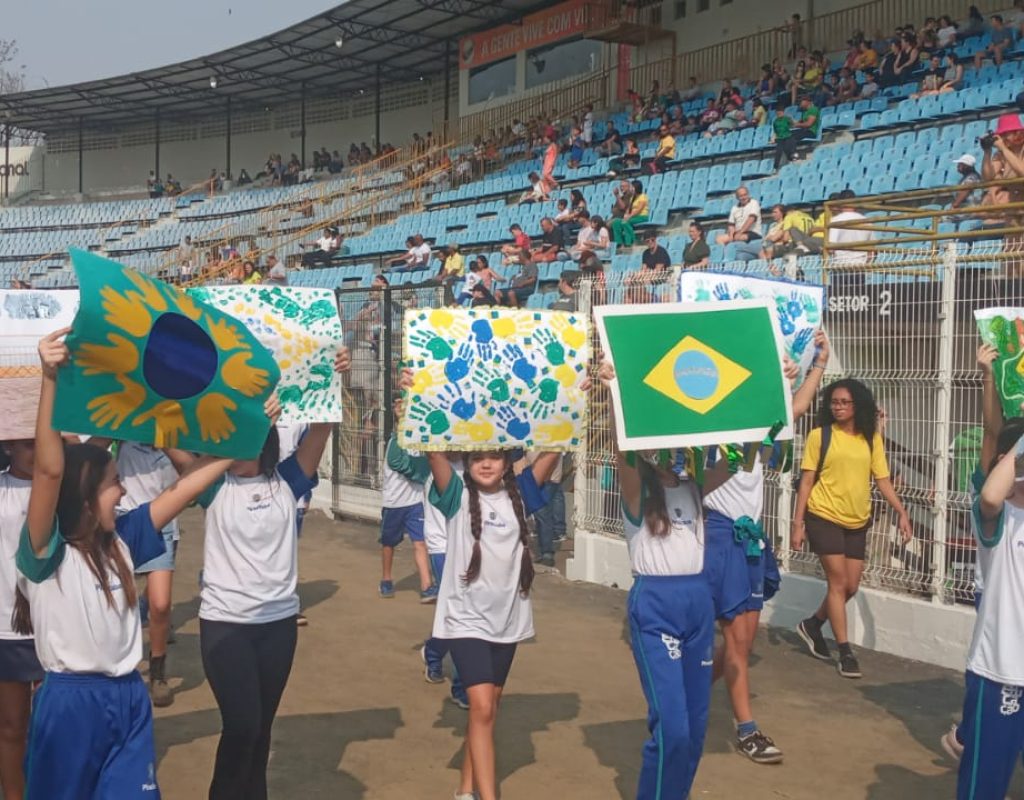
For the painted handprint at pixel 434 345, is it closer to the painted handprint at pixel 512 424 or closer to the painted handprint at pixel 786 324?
the painted handprint at pixel 512 424

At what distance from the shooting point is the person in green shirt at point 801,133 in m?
17.2

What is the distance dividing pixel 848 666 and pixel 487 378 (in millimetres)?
3897

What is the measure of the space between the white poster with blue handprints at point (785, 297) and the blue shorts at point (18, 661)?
299 cm

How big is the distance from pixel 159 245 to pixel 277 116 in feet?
28.7

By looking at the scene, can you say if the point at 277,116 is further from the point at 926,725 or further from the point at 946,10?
the point at 926,725

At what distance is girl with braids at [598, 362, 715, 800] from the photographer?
4402 millimetres

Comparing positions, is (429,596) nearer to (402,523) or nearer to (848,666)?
(402,523)

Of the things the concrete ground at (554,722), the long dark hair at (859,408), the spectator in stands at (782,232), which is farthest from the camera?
the spectator in stands at (782,232)

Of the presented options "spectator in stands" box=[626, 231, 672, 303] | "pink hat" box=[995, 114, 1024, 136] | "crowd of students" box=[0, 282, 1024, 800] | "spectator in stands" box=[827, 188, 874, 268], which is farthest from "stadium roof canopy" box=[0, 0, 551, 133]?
"crowd of students" box=[0, 282, 1024, 800]

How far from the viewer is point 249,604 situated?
440 cm

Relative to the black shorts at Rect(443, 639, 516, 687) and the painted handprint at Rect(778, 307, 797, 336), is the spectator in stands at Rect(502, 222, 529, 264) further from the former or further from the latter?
the black shorts at Rect(443, 639, 516, 687)

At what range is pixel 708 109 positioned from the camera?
67.8 feet

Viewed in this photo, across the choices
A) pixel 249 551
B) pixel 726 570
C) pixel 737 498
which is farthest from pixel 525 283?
pixel 249 551

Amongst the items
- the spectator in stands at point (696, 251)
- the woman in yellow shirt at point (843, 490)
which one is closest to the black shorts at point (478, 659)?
the woman in yellow shirt at point (843, 490)
